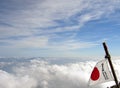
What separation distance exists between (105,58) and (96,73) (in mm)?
1685

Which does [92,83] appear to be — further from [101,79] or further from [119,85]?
[119,85]

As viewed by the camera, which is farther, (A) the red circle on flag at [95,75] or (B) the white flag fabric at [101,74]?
(A) the red circle on flag at [95,75]

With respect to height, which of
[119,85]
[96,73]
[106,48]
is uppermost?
[106,48]

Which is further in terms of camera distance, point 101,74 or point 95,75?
point 95,75

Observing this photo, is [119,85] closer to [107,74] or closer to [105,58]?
[107,74]

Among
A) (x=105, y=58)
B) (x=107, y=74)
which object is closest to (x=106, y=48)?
(x=105, y=58)

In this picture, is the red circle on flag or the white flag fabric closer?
the white flag fabric

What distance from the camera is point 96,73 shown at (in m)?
22.5

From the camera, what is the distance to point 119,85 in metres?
21.7

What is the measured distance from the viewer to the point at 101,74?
73.5 feet

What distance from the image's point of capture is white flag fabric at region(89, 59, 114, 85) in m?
22.1

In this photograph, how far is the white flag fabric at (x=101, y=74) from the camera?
22.1 m

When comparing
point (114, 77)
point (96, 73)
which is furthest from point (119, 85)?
point (96, 73)

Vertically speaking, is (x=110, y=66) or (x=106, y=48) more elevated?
(x=106, y=48)
